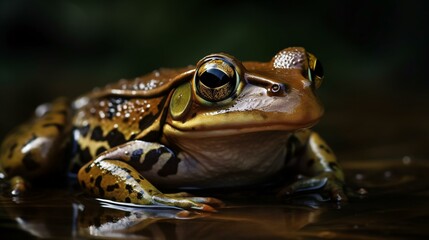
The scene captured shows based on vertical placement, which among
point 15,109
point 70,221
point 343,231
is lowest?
point 343,231

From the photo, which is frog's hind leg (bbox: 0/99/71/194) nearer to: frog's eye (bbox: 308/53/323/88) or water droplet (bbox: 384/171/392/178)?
frog's eye (bbox: 308/53/323/88)

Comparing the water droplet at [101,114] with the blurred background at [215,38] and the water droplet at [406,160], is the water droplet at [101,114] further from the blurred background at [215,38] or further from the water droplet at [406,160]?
the blurred background at [215,38]

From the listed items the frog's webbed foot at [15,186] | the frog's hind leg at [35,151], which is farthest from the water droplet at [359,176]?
the frog's webbed foot at [15,186]

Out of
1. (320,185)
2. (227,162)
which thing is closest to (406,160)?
(320,185)

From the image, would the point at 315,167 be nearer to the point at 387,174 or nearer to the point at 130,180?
the point at 387,174

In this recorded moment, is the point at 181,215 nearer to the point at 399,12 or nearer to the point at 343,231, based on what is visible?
the point at 343,231

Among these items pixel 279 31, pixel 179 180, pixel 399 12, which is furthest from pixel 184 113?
pixel 399 12
